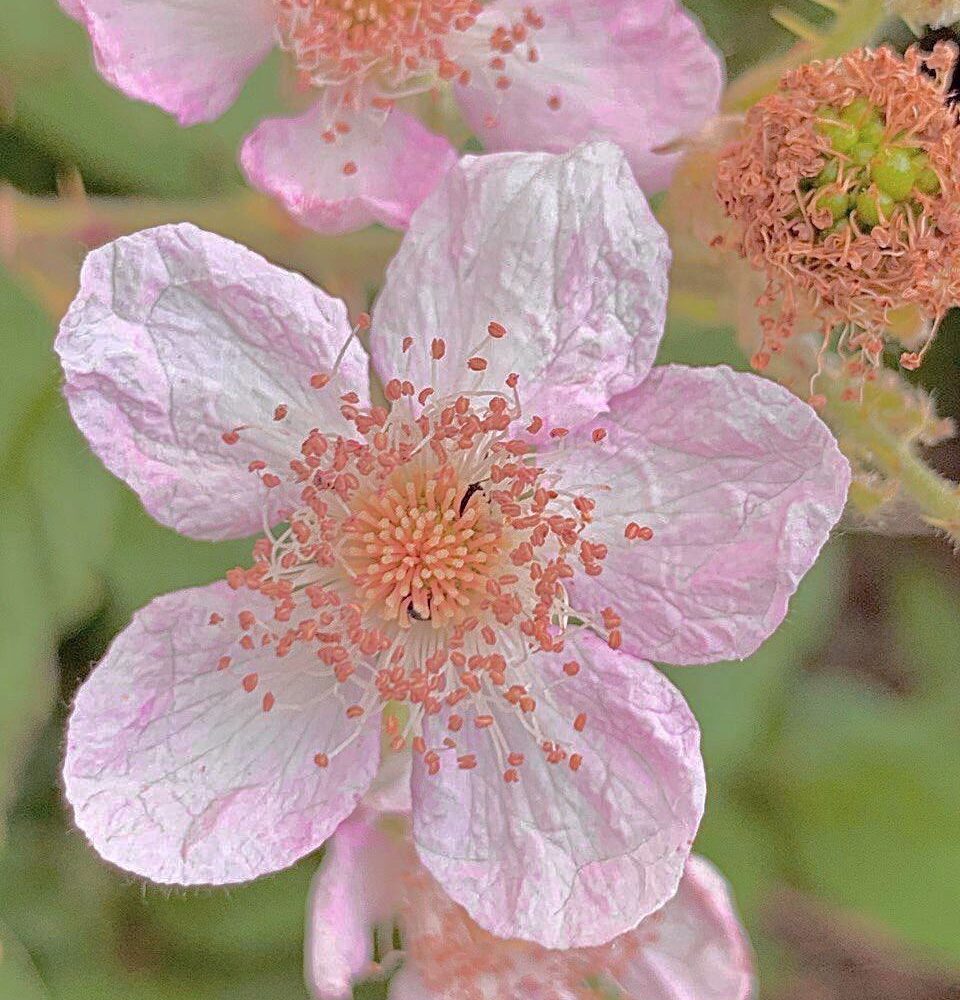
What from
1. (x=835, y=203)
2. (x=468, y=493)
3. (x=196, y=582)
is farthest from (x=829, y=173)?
(x=196, y=582)

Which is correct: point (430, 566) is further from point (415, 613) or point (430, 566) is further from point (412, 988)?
point (412, 988)

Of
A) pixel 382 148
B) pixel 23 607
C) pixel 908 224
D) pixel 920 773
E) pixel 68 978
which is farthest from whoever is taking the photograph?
pixel 920 773

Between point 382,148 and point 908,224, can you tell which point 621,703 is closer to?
point 908,224

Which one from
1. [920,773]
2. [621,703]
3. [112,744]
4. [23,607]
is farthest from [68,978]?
[920,773]

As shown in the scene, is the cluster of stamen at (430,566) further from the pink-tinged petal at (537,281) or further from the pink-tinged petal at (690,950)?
the pink-tinged petal at (690,950)

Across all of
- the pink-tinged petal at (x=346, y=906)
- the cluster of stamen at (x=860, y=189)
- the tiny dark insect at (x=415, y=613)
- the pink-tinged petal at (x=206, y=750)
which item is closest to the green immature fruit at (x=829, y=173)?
the cluster of stamen at (x=860, y=189)

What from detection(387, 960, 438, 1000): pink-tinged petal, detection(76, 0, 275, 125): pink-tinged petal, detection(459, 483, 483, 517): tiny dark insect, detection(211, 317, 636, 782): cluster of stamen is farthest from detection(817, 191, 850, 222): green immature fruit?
detection(387, 960, 438, 1000): pink-tinged petal
